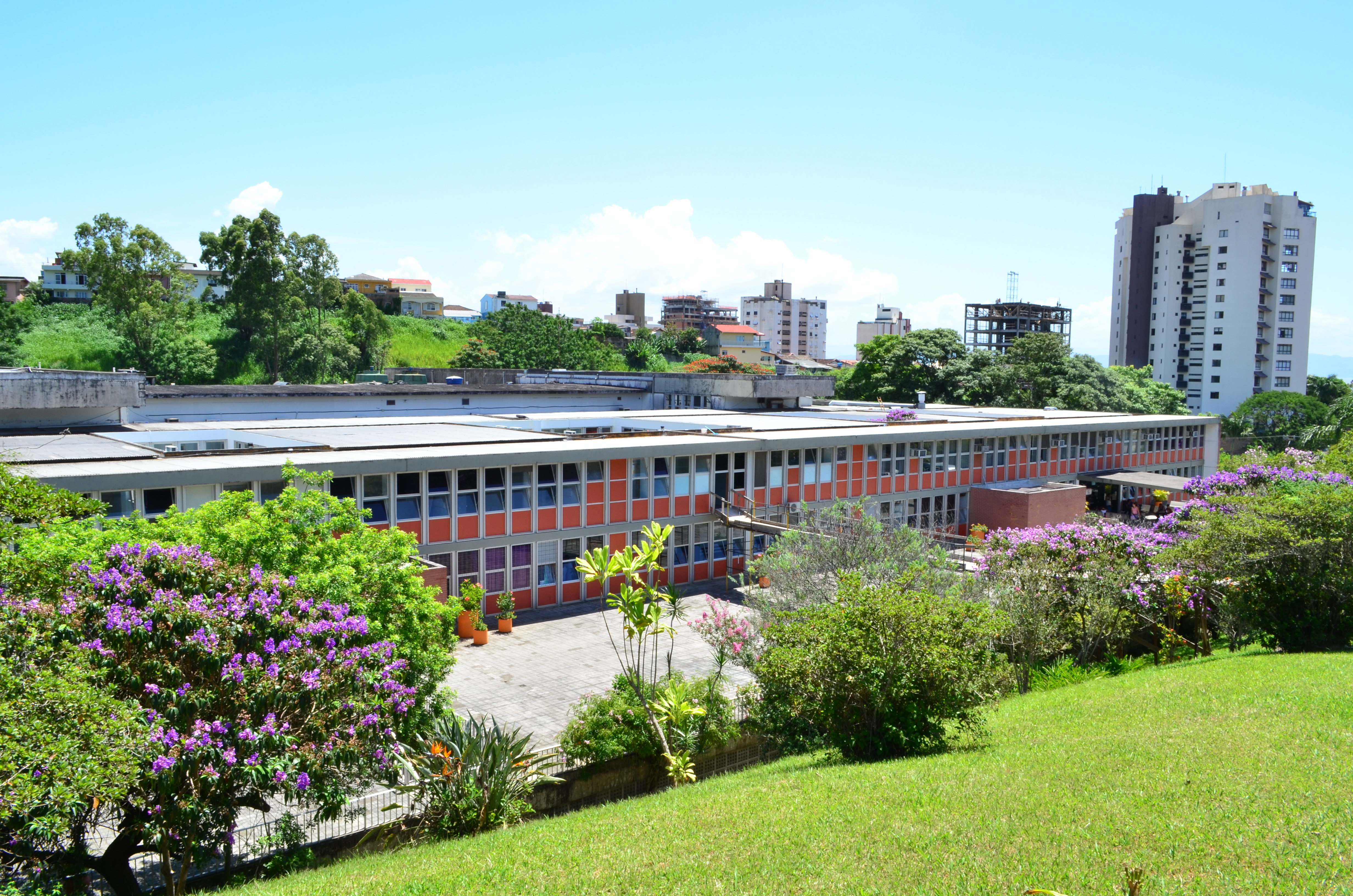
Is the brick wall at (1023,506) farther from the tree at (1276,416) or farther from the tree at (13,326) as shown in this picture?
the tree at (13,326)

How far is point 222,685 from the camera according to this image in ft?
34.1

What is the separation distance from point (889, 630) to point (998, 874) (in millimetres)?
4912

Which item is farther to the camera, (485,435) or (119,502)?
(485,435)

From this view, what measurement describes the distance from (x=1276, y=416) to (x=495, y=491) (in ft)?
242

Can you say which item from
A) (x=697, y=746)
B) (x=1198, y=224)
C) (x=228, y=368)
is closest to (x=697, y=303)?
(x=1198, y=224)

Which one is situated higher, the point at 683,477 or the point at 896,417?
the point at 896,417

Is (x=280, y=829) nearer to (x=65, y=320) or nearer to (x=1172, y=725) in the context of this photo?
(x=1172, y=725)

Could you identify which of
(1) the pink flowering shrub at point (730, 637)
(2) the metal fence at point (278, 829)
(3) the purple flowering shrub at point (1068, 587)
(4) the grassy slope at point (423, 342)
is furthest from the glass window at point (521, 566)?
(4) the grassy slope at point (423, 342)

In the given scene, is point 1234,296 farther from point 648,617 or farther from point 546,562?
point 648,617

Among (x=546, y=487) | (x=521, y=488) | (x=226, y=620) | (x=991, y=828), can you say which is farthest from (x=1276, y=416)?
(x=226, y=620)

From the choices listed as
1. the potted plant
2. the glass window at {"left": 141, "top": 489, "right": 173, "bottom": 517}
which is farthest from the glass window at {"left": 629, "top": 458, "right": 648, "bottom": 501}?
the glass window at {"left": 141, "top": 489, "right": 173, "bottom": 517}

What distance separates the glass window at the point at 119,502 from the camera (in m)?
20.2

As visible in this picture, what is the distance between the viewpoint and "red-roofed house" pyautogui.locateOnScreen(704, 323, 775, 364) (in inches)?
5443

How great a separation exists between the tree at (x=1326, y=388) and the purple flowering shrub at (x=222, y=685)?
350 ft
